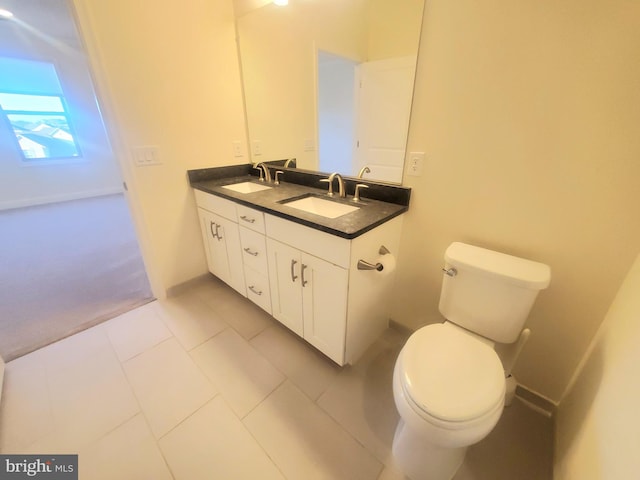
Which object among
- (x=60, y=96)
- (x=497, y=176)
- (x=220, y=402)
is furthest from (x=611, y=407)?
(x=60, y=96)

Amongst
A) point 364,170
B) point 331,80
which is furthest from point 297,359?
point 331,80


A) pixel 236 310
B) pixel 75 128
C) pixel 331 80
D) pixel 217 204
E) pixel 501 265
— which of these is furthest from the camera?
pixel 75 128

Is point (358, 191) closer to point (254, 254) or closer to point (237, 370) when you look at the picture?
point (254, 254)

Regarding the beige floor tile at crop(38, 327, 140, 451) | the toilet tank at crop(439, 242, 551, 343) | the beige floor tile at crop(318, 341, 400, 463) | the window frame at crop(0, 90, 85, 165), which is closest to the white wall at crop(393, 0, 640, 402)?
the toilet tank at crop(439, 242, 551, 343)

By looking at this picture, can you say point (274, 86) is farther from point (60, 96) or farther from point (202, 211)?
point (60, 96)

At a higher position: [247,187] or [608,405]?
[247,187]

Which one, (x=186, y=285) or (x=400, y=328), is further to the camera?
(x=186, y=285)

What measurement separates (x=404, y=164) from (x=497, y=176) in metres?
0.42

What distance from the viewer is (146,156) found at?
1.70 metres

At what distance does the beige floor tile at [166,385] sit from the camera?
1.21 metres

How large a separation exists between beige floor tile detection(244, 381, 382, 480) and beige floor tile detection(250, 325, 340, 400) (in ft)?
0.28

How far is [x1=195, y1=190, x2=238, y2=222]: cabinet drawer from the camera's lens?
1.69 meters

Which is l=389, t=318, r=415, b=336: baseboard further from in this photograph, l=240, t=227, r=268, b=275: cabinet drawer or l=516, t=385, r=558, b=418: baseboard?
l=240, t=227, r=268, b=275: cabinet drawer

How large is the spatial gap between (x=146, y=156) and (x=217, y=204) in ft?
1.77
